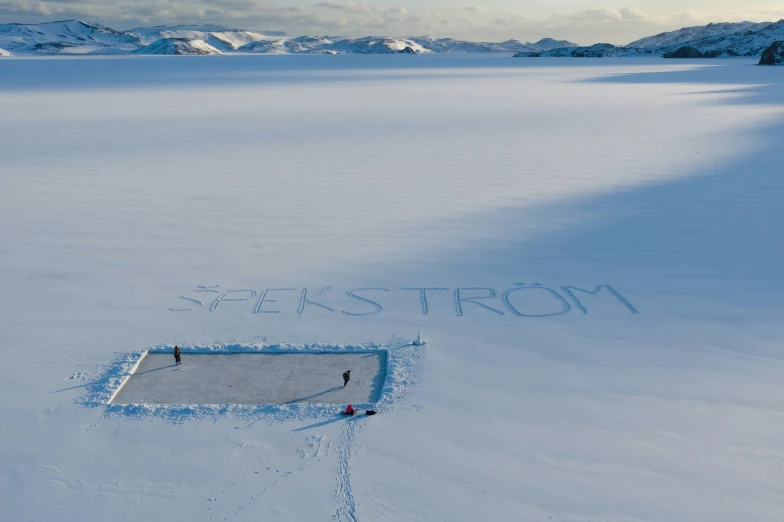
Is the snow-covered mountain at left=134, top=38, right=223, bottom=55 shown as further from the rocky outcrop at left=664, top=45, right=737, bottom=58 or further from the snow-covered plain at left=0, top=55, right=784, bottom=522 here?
the snow-covered plain at left=0, top=55, right=784, bottom=522

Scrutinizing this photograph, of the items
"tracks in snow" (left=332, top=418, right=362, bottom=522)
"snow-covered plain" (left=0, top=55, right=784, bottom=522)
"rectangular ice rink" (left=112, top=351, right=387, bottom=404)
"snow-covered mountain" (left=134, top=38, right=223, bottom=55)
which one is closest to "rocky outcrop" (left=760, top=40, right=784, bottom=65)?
"snow-covered plain" (left=0, top=55, right=784, bottom=522)

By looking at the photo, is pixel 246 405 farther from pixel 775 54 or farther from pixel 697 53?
pixel 697 53

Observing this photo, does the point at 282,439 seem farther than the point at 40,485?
Yes

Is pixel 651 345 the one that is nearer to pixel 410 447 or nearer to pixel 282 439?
pixel 410 447

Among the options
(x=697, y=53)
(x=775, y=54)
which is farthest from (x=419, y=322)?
(x=697, y=53)

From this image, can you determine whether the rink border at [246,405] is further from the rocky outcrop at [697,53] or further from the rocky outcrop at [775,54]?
the rocky outcrop at [697,53]

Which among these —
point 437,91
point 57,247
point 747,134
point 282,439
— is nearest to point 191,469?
point 282,439
